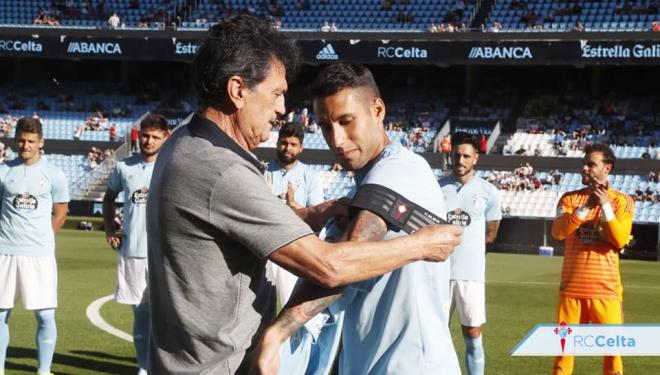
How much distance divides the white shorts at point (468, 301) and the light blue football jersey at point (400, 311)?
6.42 metres

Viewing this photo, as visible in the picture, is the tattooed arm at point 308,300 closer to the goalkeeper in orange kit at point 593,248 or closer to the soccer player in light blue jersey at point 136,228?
the goalkeeper in orange kit at point 593,248

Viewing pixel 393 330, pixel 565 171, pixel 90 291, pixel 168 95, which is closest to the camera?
pixel 393 330

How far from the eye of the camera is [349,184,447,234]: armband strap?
3219mm

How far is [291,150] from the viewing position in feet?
34.3

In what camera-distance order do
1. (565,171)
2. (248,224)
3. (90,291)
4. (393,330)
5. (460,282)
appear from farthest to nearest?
(565,171)
(90,291)
(460,282)
(393,330)
(248,224)

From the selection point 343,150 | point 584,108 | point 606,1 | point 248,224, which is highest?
point 606,1

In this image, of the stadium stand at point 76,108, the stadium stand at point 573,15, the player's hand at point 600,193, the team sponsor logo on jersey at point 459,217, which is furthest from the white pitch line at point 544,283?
the stadium stand at point 76,108

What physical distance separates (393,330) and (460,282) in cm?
663

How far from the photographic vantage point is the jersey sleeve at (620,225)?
8703 mm

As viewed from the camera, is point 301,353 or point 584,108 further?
point 584,108

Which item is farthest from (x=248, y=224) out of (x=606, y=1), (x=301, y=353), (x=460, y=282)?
(x=606, y=1)

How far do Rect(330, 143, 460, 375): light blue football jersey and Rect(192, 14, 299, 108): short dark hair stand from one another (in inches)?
19.8

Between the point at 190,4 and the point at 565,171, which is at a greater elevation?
the point at 190,4

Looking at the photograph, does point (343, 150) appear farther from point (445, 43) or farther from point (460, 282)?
point (445, 43)
